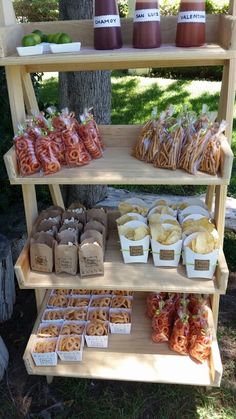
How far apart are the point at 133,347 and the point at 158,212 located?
0.66 m

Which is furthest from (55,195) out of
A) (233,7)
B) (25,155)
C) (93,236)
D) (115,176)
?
(233,7)

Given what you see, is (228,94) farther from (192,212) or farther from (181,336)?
(181,336)

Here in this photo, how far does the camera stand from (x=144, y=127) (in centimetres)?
186

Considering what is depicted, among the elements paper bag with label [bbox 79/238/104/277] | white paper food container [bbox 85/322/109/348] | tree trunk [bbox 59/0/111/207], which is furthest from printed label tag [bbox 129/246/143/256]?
tree trunk [bbox 59/0/111/207]

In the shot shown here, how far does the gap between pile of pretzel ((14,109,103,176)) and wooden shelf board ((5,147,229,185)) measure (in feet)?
0.11

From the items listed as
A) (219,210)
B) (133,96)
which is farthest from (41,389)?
(133,96)

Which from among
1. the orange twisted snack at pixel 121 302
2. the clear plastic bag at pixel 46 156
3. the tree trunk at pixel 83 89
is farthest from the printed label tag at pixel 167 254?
the tree trunk at pixel 83 89

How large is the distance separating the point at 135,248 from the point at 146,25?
0.90 metres

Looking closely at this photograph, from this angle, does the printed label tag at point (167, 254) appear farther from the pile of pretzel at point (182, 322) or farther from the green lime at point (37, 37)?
the green lime at point (37, 37)

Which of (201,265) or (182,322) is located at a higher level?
(201,265)

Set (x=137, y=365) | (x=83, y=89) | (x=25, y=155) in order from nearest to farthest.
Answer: (x=25, y=155)
(x=137, y=365)
(x=83, y=89)

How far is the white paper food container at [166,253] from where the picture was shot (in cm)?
186

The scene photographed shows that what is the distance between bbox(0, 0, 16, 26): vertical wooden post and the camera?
167 cm

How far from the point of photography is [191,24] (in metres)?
1.60
